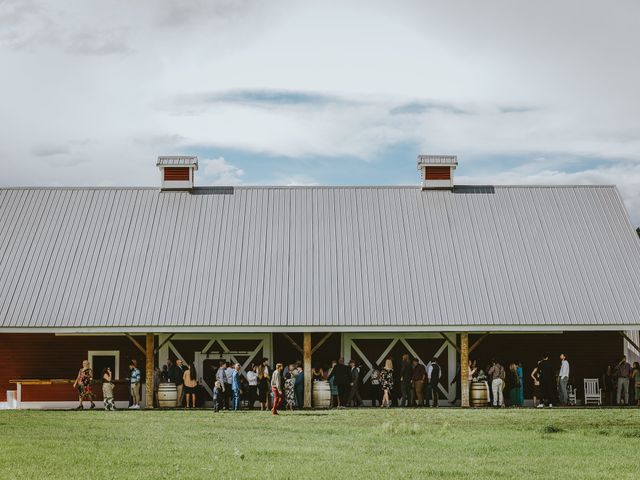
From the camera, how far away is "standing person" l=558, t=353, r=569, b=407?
105 feet

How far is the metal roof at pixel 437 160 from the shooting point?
3906 cm

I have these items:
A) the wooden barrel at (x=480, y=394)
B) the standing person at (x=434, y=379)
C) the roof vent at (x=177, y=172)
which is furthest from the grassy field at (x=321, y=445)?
the roof vent at (x=177, y=172)

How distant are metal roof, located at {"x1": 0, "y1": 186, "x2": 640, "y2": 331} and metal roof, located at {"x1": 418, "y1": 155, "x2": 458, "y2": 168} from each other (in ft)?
3.41

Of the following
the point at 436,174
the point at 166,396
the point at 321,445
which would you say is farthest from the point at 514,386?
the point at 321,445

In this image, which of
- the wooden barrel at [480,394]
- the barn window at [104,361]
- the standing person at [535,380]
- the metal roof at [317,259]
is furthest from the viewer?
the barn window at [104,361]

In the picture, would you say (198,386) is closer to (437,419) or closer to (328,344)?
(328,344)

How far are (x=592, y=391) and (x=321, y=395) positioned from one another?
29.6 feet

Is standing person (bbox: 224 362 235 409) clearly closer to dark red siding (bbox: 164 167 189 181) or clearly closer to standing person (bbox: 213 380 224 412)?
standing person (bbox: 213 380 224 412)

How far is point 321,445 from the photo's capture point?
20.2m

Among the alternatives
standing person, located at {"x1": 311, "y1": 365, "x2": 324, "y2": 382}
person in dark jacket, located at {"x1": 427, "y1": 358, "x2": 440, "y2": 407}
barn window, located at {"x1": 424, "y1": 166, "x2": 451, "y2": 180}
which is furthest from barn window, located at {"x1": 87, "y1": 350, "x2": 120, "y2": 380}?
barn window, located at {"x1": 424, "y1": 166, "x2": 451, "y2": 180}

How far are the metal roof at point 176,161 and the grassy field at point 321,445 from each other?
42.3 ft

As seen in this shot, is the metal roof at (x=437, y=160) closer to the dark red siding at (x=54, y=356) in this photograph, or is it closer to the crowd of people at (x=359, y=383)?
the crowd of people at (x=359, y=383)

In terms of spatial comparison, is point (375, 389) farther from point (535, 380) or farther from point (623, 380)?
point (623, 380)

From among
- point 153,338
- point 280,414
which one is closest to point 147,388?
point 153,338
